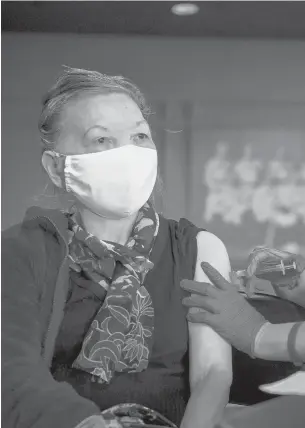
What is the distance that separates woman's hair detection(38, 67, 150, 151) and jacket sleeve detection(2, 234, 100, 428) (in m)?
0.27

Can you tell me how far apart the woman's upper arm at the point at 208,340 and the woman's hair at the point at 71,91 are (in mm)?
351

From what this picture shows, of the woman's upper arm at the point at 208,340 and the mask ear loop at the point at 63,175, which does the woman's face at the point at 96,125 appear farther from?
the woman's upper arm at the point at 208,340

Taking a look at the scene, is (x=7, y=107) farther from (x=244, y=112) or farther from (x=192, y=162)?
(x=244, y=112)

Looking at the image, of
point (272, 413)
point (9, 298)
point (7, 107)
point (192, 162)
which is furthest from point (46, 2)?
point (272, 413)

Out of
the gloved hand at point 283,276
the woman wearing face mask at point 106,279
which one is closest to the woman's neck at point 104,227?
the woman wearing face mask at point 106,279

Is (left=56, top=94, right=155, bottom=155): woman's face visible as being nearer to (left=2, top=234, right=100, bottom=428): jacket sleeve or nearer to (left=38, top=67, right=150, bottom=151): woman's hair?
(left=38, top=67, right=150, bottom=151): woman's hair

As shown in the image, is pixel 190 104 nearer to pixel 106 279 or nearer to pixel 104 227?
pixel 104 227

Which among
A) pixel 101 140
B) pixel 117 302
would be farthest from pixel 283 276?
pixel 101 140

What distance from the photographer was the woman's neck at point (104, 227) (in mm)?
1429

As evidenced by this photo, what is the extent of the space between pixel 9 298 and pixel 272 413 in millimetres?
628

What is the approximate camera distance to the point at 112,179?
4.62 ft

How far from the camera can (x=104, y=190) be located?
1412 millimetres

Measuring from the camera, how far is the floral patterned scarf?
1363mm

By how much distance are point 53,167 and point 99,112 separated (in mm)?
167
